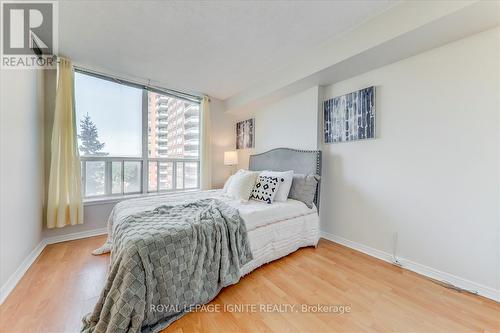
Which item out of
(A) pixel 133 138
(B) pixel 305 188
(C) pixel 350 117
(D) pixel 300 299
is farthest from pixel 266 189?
(A) pixel 133 138

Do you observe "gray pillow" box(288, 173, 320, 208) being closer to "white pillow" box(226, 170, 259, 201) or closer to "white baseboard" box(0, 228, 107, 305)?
"white pillow" box(226, 170, 259, 201)

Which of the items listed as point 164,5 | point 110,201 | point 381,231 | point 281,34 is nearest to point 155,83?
point 164,5

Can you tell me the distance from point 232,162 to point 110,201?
214cm

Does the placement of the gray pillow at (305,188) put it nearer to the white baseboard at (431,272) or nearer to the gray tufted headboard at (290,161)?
the gray tufted headboard at (290,161)

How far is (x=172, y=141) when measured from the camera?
3.75 metres

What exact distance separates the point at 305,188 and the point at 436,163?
1.32 metres

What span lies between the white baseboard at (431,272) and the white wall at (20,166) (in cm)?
341

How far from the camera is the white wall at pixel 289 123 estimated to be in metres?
2.88

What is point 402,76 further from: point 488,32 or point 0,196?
point 0,196

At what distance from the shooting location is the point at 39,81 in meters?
2.37

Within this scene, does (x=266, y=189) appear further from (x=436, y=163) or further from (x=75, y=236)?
(x=75, y=236)

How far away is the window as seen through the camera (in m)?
2.91

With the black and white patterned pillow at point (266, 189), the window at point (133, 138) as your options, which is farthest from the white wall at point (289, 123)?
the window at point (133, 138)

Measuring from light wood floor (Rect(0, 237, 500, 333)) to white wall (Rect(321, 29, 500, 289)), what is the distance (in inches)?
13.5
